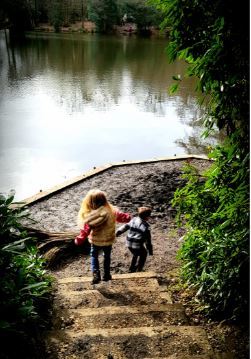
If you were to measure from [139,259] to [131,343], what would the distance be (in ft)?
7.97

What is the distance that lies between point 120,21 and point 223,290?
57.5 meters

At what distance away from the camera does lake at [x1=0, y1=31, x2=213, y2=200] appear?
37.3 ft

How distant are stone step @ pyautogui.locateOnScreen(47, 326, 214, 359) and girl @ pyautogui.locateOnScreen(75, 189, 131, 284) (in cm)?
149

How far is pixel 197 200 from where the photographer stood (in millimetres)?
4121

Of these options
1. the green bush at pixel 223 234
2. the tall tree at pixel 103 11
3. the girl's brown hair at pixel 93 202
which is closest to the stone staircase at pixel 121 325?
the green bush at pixel 223 234

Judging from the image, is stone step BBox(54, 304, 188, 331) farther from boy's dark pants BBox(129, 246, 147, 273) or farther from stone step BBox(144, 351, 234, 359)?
boy's dark pants BBox(129, 246, 147, 273)

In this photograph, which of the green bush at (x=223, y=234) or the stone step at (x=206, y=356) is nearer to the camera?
the stone step at (x=206, y=356)

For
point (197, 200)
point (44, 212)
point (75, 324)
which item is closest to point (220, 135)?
point (44, 212)

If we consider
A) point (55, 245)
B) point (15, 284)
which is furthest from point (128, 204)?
point (15, 284)

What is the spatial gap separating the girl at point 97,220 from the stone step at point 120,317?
1067 mm

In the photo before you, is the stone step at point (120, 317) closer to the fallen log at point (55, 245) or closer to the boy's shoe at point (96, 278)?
the boy's shoe at point (96, 278)

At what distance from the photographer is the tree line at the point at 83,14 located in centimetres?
4980

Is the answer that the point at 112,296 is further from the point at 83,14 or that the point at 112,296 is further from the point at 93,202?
the point at 83,14

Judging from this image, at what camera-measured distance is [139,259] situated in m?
5.63
